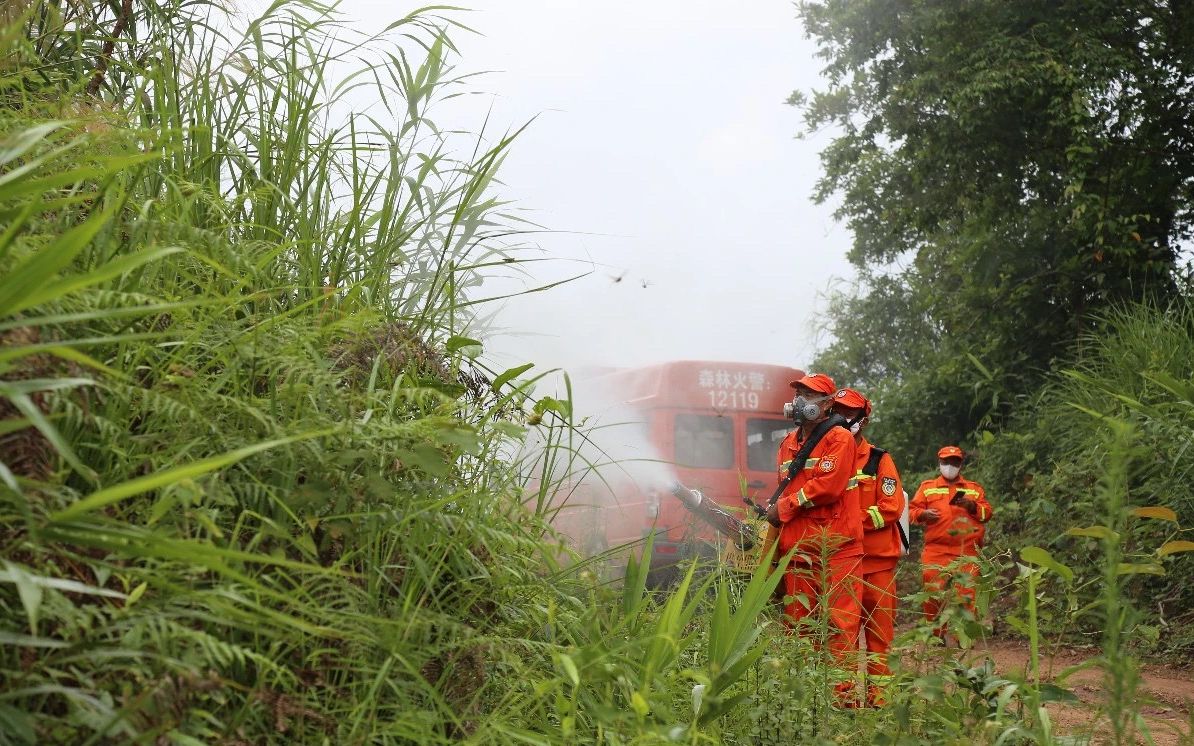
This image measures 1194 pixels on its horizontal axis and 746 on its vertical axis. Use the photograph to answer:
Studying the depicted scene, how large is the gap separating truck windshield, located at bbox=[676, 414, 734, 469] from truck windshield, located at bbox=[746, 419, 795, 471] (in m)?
0.19

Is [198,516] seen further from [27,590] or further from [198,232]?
[198,232]

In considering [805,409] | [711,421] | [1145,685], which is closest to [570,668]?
[805,409]

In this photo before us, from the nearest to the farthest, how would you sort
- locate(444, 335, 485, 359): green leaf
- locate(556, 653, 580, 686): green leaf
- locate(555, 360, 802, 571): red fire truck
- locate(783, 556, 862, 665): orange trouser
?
locate(556, 653, 580, 686): green leaf
locate(444, 335, 485, 359): green leaf
locate(783, 556, 862, 665): orange trouser
locate(555, 360, 802, 571): red fire truck

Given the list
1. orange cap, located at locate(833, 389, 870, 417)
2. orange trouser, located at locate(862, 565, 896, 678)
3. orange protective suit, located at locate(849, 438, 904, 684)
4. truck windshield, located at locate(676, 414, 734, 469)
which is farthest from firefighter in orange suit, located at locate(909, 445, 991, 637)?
truck windshield, located at locate(676, 414, 734, 469)

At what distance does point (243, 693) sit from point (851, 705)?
8.05ft

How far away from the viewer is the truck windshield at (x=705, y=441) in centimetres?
1013

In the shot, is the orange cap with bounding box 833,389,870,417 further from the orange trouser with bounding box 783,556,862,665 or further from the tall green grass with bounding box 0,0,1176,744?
the tall green grass with bounding box 0,0,1176,744

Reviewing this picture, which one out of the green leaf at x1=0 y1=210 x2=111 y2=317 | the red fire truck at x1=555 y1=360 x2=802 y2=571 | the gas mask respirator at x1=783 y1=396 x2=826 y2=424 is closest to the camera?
the green leaf at x1=0 y1=210 x2=111 y2=317

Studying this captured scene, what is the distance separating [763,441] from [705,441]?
60 centimetres

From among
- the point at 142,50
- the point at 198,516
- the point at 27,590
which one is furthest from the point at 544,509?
the point at 142,50

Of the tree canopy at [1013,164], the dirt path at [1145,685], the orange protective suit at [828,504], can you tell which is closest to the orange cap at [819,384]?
the orange protective suit at [828,504]

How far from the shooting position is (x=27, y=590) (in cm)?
142

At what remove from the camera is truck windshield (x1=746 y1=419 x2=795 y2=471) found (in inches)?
410

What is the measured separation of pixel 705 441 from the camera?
10273 mm
